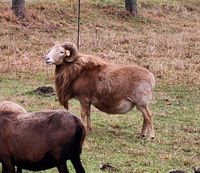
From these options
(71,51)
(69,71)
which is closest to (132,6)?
(71,51)

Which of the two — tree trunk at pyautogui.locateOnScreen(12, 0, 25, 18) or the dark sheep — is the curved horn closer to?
the dark sheep

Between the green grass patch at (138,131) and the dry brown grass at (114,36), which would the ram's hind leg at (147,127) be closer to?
the green grass patch at (138,131)

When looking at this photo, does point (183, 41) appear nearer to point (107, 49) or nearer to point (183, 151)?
point (107, 49)

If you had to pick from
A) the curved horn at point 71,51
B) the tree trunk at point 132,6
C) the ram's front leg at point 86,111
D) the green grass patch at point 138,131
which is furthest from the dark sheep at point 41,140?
the tree trunk at point 132,6

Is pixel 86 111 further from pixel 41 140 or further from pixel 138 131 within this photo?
pixel 41 140

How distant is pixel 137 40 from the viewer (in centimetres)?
2823

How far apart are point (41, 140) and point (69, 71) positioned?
513 centimetres

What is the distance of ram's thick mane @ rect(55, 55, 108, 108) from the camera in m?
12.6

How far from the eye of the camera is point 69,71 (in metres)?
12.6

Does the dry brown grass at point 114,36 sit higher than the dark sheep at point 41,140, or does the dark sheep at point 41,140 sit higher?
the dark sheep at point 41,140

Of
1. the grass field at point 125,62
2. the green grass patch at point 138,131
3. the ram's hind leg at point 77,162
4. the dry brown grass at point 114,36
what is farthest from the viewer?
the dry brown grass at point 114,36

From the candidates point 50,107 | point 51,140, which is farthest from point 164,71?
point 51,140

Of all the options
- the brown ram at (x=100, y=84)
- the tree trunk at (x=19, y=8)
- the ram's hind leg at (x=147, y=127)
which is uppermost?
the brown ram at (x=100, y=84)

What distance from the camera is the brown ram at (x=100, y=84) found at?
Result: 12.3 metres
